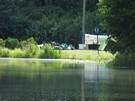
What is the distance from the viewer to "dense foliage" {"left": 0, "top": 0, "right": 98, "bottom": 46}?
89250 millimetres

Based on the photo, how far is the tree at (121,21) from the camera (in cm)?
→ 3784

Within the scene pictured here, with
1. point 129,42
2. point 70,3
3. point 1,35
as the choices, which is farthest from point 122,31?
Result: point 70,3

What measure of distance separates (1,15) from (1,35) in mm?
3414

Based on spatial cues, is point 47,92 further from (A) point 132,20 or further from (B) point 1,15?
(B) point 1,15

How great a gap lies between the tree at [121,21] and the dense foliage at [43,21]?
162 ft

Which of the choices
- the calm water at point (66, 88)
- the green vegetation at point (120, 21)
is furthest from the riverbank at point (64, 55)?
the calm water at point (66, 88)

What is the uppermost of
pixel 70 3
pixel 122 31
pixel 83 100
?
pixel 70 3

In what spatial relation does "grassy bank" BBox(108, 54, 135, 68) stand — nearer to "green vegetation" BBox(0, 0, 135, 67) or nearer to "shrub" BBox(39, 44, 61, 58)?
"green vegetation" BBox(0, 0, 135, 67)

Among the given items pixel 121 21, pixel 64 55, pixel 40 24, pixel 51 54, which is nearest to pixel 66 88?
pixel 121 21

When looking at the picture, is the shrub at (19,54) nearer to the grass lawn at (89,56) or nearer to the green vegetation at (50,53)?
the green vegetation at (50,53)

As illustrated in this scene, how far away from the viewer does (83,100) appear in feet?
64.5

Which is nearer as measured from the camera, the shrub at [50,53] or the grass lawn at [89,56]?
the grass lawn at [89,56]

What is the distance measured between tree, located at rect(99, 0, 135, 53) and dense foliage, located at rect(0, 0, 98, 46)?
49.5 m

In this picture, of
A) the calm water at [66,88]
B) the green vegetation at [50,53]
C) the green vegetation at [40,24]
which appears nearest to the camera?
the calm water at [66,88]
